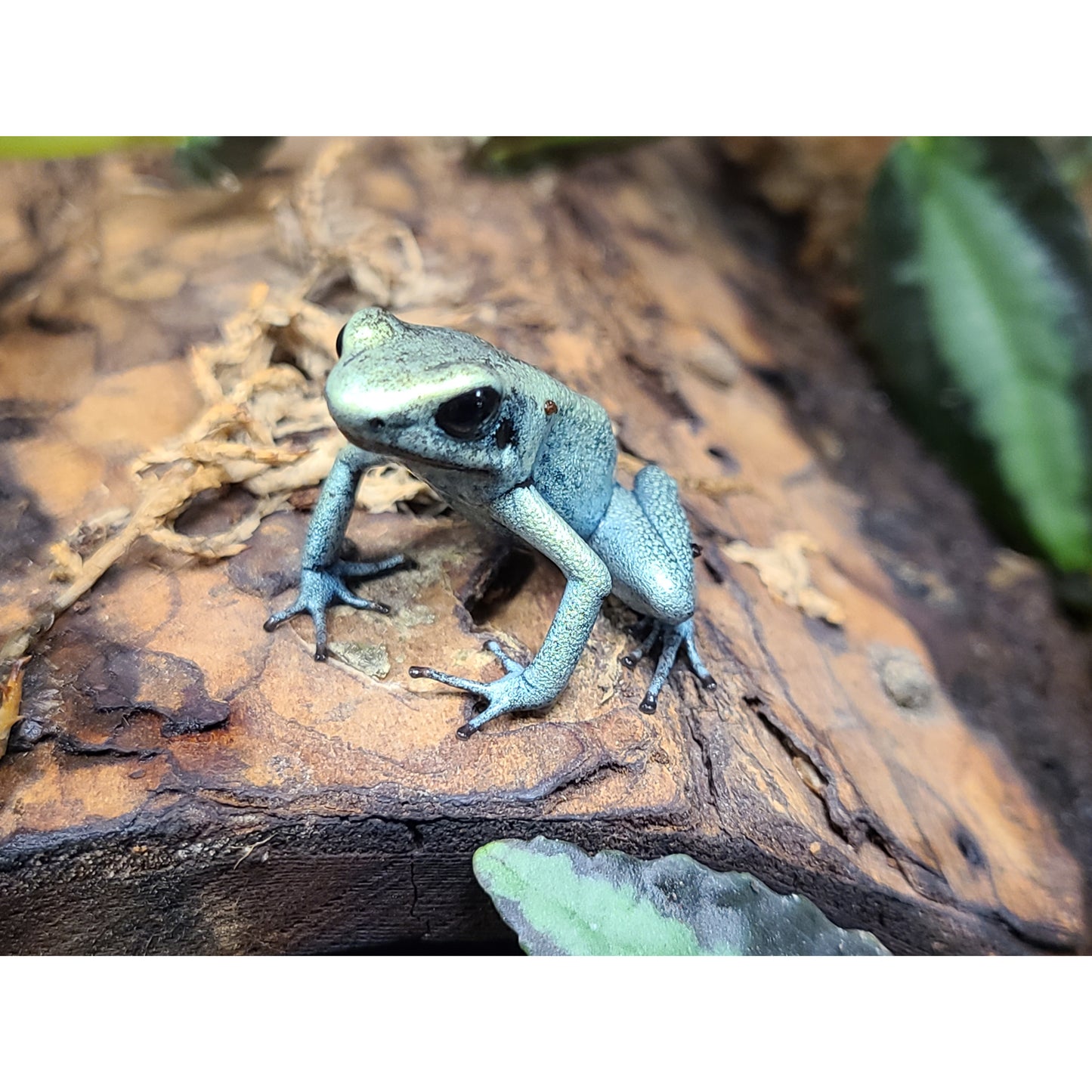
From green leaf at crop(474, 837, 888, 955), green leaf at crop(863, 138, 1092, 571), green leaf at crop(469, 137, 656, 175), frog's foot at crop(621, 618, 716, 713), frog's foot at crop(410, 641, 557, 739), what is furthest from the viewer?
green leaf at crop(863, 138, 1092, 571)

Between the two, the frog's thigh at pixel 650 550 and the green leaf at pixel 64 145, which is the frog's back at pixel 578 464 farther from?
the green leaf at pixel 64 145

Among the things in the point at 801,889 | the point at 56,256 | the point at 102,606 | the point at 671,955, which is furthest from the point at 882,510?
the point at 56,256

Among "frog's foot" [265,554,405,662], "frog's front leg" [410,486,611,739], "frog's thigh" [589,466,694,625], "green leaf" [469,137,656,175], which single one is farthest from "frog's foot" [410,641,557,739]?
"green leaf" [469,137,656,175]

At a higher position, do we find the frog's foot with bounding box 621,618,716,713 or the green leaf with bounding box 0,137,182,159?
the green leaf with bounding box 0,137,182,159

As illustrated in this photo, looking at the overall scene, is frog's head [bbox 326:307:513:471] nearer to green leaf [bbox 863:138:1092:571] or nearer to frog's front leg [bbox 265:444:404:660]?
frog's front leg [bbox 265:444:404:660]

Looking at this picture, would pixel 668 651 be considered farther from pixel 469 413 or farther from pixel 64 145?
pixel 64 145

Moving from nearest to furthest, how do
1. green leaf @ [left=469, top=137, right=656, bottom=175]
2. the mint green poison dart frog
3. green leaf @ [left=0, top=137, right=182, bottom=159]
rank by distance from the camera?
the mint green poison dart frog → green leaf @ [left=0, top=137, right=182, bottom=159] → green leaf @ [left=469, top=137, right=656, bottom=175]

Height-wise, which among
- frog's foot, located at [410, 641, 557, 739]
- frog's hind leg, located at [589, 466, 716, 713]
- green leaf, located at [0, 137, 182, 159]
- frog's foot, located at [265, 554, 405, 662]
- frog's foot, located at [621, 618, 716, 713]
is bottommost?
frog's foot, located at [410, 641, 557, 739]

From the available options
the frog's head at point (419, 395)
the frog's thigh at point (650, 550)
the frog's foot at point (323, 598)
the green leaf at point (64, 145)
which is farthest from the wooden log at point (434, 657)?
the frog's head at point (419, 395)
